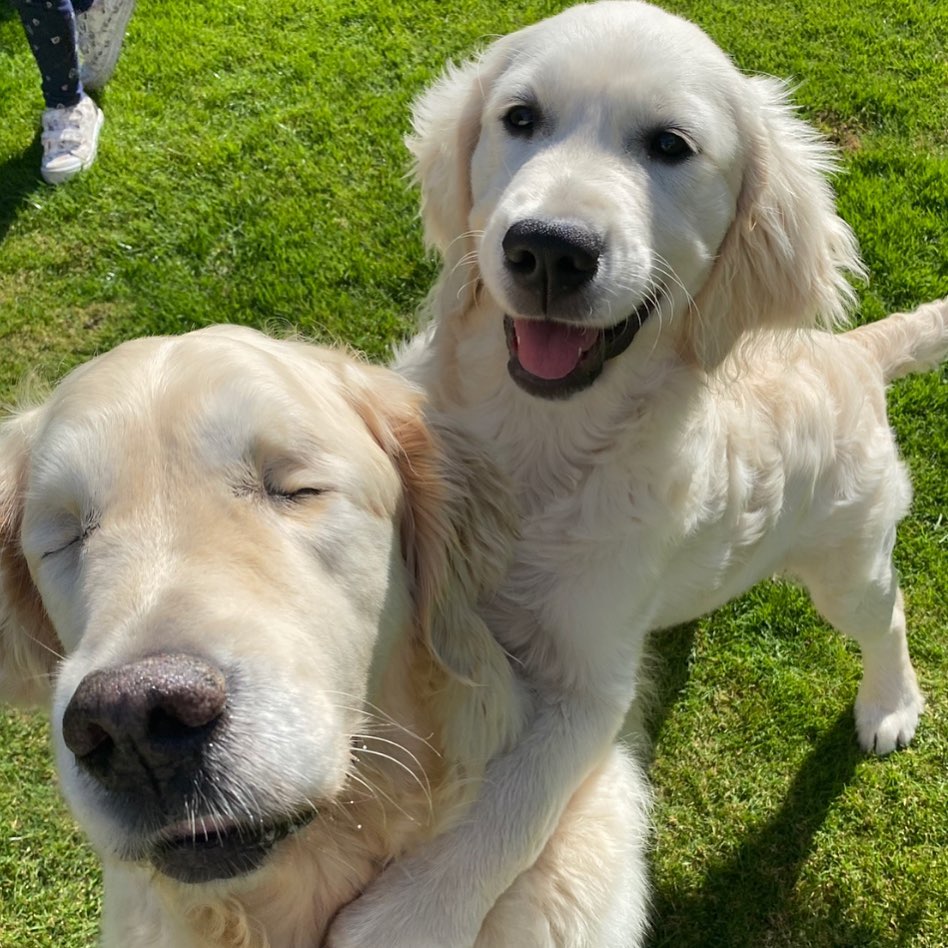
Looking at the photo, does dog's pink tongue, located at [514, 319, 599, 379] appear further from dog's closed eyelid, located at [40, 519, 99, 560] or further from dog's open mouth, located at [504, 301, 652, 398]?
dog's closed eyelid, located at [40, 519, 99, 560]

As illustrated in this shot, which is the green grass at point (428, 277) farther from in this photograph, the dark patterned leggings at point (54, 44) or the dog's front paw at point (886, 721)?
the dark patterned leggings at point (54, 44)

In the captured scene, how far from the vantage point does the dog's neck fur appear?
1900 millimetres

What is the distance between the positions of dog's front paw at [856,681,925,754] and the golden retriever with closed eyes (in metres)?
1.53

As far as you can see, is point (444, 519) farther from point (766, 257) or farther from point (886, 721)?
point (886, 721)

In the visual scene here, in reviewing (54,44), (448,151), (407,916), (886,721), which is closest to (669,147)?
(448,151)

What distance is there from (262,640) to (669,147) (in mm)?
1727

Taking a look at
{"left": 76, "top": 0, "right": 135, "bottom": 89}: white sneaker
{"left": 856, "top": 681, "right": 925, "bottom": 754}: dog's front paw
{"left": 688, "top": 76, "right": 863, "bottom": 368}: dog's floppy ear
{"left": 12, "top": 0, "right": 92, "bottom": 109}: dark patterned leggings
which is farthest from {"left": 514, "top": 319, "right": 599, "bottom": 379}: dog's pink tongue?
{"left": 76, "top": 0, "right": 135, "bottom": 89}: white sneaker

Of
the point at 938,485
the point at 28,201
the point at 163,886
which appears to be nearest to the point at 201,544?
the point at 163,886

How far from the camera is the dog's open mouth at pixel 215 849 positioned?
148 cm

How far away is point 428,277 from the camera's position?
4.53 metres

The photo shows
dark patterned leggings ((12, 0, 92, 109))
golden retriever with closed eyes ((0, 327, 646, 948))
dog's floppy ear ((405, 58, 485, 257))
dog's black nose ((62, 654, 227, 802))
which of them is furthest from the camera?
dark patterned leggings ((12, 0, 92, 109))

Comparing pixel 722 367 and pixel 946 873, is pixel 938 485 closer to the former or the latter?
pixel 946 873

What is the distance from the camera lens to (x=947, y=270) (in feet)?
15.2

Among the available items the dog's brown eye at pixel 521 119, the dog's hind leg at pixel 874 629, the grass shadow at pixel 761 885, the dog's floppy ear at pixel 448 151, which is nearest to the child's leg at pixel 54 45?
the dog's floppy ear at pixel 448 151
